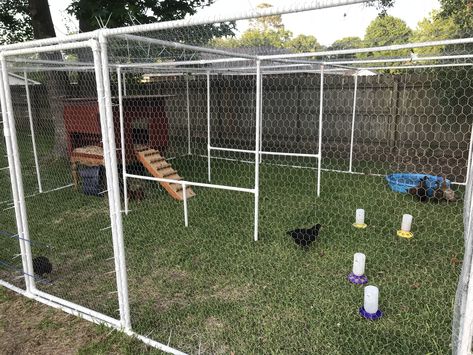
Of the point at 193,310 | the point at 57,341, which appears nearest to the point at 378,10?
the point at 193,310

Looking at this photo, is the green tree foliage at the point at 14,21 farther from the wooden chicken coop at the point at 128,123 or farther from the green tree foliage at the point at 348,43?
the green tree foliage at the point at 348,43

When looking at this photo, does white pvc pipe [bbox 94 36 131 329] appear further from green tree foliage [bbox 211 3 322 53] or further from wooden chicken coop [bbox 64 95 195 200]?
wooden chicken coop [bbox 64 95 195 200]

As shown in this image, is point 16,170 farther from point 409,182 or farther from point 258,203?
point 409,182

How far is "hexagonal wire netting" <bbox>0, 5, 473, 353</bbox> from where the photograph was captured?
253 centimetres

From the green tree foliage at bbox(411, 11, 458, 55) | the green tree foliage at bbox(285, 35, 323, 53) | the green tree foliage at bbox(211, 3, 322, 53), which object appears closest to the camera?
the green tree foliage at bbox(411, 11, 458, 55)

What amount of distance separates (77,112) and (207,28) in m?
3.70

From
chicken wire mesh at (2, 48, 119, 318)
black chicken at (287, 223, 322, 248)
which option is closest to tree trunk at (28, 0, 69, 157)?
chicken wire mesh at (2, 48, 119, 318)

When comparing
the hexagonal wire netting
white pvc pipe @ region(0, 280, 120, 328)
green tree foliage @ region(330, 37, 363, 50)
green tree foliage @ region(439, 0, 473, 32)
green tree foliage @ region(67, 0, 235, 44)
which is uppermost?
green tree foliage @ region(67, 0, 235, 44)

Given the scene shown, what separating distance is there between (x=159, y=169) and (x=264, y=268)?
10.2 feet

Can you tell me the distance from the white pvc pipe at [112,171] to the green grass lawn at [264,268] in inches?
12.3

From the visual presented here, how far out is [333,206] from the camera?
16.1 feet

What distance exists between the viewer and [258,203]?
4.43m

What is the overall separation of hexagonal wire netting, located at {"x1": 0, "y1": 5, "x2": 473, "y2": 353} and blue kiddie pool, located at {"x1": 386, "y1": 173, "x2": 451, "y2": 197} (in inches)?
1.2

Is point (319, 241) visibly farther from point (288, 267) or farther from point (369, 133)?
point (369, 133)
